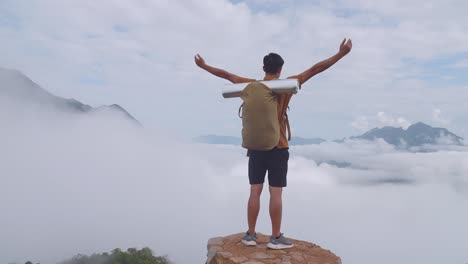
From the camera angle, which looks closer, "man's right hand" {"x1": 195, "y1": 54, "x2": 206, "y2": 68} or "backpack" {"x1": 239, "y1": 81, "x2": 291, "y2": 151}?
"backpack" {"x1": 239, "y1": 81, "x2": 291, "y2": 151}

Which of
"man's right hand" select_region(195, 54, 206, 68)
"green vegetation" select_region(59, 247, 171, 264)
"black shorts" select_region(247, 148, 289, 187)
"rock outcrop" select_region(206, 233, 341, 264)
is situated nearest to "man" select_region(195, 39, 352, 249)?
"black shorts" select_region(247, 148, 289, 187)

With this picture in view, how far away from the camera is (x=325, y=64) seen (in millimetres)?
6738

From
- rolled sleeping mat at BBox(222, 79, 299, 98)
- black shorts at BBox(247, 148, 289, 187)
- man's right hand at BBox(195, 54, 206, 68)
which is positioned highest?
man's right hand at BBox(195, 54, 206, 68)

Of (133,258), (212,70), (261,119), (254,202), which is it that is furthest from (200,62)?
(133,258)

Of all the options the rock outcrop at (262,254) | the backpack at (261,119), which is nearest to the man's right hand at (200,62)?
the backpack at (261,119)

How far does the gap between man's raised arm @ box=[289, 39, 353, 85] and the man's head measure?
13.0 inches

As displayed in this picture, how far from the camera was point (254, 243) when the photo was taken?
24.8 feet

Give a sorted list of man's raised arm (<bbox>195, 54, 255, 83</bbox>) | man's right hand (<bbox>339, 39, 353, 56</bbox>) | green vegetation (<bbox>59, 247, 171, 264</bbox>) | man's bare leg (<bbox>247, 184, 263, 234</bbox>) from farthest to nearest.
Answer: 1. green vegetation (<bbox>59, 247, 171, 264</bbox>)
2. man's raised arm (<bbox>195, 54, 255, 83</bbox>)
3. man's bare leg (<bbox>247, 184, 263, 234</bbox>)
4. man's right hand (<bbox>339, 39, 353, 56</bbox>)

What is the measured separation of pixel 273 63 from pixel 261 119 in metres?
1.00

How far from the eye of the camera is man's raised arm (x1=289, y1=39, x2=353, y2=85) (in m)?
6.53

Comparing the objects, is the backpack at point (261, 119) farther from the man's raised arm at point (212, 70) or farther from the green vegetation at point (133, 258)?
the green vegetation at point (133, 258)

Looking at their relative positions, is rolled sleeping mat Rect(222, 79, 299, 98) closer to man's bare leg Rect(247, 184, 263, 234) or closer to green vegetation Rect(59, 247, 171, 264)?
man's bare leg Rect(247, 184, 263, 234)

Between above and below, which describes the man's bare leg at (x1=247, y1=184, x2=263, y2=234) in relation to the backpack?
below

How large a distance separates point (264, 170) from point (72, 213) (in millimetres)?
179817
